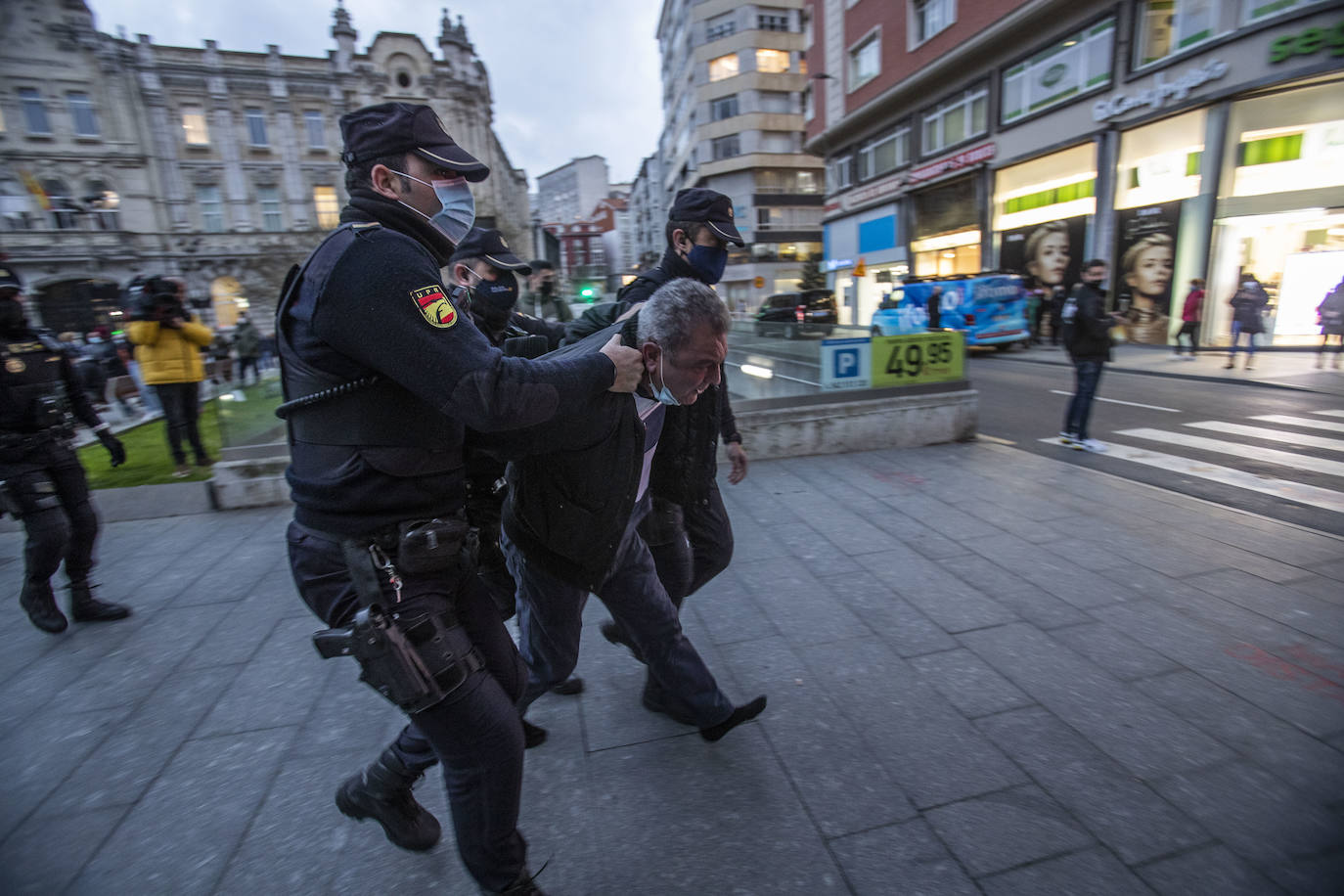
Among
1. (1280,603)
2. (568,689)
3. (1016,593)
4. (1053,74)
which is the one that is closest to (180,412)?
(568,689)

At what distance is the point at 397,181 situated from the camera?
157cm

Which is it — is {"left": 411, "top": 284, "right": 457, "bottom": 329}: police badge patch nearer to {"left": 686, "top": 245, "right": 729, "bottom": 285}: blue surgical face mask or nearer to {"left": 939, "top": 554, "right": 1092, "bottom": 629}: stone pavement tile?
{"left": 686, "top": 245, "right": 729, "bottom": 285}: blue surgical face mask

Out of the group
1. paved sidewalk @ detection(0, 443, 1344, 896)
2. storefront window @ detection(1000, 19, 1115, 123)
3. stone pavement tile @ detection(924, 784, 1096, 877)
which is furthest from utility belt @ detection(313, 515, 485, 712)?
storefront window @ detection(1000, 19, 1115, 123)

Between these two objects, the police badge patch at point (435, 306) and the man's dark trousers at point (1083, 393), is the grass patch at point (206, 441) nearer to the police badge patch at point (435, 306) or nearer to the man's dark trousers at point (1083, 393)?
the police badge patch at point (435, 306)

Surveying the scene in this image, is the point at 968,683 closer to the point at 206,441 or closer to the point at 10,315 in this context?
the point at 10,315

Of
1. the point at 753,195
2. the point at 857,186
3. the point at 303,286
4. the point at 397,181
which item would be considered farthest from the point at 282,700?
the point at 753,195

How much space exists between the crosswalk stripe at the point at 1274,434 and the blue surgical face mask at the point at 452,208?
892cm

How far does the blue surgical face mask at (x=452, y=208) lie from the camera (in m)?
1.64

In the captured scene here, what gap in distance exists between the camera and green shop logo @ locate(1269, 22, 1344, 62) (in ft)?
40.1

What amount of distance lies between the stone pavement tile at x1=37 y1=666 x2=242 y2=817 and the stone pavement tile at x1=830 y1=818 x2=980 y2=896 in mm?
2607

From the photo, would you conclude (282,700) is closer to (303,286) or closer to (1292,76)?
(303,286)

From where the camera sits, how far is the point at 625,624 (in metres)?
2.37

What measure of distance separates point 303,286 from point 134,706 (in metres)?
2.72

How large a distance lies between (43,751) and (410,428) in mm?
2665
